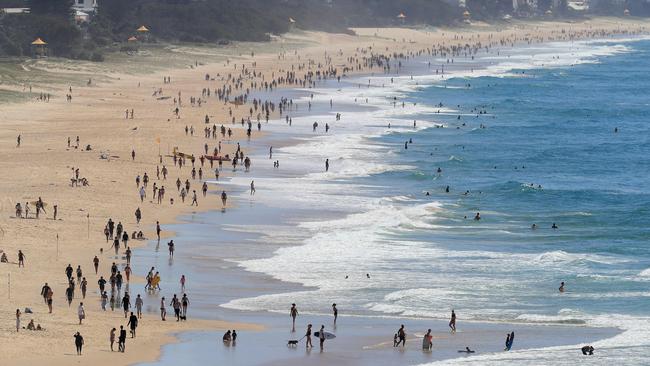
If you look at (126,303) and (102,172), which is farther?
(102,172)

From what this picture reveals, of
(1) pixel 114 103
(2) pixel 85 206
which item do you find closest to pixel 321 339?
(2) pixel 85 206

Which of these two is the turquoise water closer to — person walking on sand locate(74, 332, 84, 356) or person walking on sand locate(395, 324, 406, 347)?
person walking on sand locate(395, 324, 406, 347)

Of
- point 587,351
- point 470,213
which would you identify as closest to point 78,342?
point 587,351

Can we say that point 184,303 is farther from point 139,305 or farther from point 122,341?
point 122,341

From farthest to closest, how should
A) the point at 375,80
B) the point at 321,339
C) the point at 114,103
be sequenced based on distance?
the point at 375,80, the point at 114,103, the point at 321,339

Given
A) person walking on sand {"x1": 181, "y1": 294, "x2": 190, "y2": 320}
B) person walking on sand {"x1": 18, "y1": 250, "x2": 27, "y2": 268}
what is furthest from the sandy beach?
person walking on sand {"x1": 181, "y1": 294, "x2": 190, "y2": 320}

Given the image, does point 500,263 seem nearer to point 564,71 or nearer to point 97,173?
point 97,173
